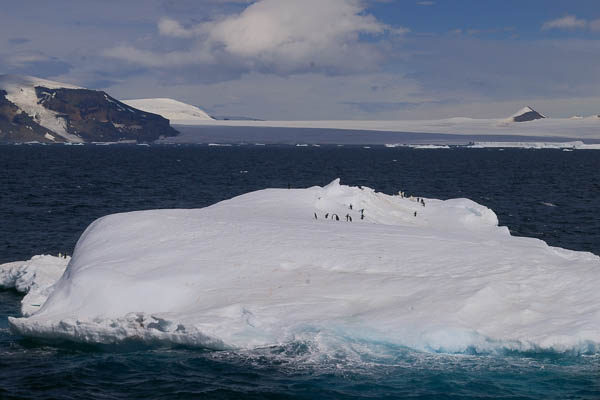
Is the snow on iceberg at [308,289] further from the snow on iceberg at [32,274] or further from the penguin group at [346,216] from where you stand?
the penguin group at [346,216]

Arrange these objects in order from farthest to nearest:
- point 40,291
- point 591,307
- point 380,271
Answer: point 40,291
point 380,271
point 591,307

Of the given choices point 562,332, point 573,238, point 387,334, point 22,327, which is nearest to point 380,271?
point 387,334

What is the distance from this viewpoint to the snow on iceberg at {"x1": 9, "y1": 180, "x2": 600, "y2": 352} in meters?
14.3

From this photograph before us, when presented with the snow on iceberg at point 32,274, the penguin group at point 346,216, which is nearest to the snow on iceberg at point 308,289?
the snow on iceberg at point 32,274

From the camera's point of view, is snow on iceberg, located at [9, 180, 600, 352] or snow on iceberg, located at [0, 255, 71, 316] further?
snow on iceberg, located at [0, 255, 71, 316]

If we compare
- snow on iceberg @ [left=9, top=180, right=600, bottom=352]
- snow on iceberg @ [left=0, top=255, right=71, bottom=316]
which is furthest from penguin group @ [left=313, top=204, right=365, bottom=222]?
snow on iceberg @ [left=0, top=255, right=71, bottom=316]

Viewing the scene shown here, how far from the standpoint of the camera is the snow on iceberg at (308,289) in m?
14.3

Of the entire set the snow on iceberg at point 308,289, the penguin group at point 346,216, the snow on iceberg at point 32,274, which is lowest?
the snow on iceberg at point 32,274

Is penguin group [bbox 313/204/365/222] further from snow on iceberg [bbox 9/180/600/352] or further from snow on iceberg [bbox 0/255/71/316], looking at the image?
snow on iceberg [bbox 0/255/71/316]

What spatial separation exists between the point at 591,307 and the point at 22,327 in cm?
1342

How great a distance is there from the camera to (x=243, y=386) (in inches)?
500

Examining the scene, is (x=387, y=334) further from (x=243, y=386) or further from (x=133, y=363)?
(x=133, y=363)

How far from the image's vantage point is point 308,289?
1642 centimetres

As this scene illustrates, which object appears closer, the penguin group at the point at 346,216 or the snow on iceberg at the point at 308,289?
the snow on iceberg at the point at 308,289
